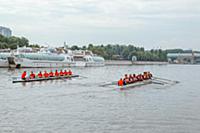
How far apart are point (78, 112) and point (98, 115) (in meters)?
1.59

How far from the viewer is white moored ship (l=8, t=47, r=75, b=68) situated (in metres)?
93.4

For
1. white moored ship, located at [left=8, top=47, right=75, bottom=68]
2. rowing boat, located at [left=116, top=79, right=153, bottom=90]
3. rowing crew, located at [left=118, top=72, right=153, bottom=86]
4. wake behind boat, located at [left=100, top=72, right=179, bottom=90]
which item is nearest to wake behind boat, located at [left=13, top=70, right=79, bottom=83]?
wake behind boat, located at [left=100, top=72, right=179, bottom=90]

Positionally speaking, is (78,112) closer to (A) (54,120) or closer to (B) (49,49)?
(A) (54,120)

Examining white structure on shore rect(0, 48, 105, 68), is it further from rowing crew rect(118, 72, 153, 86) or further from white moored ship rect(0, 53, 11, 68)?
rowing crew rect(118, 72, 153, 86)

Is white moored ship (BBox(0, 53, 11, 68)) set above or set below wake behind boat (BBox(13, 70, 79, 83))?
above

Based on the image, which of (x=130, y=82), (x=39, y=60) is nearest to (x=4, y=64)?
(x=39, y=60)

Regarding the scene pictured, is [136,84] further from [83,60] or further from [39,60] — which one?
[83,60]

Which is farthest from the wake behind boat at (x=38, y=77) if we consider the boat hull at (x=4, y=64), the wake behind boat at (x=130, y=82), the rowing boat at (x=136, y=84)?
the boat hull at (x=4, y=64)

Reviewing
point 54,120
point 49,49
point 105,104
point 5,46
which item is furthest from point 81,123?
point 5,46

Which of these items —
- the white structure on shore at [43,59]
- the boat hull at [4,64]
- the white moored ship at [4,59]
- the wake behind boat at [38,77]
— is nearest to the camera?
the wake behind boat at [38,77]

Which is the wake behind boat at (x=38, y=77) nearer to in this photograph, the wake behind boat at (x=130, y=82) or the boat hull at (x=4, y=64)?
the wake behind boat at (x=130, y=82)


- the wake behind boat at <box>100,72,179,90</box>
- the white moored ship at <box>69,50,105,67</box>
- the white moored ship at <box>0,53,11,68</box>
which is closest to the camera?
the wake behind boat at <box>100,72,179,90</box>

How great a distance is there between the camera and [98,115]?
23531 mm

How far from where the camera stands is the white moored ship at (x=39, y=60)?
93438mm
